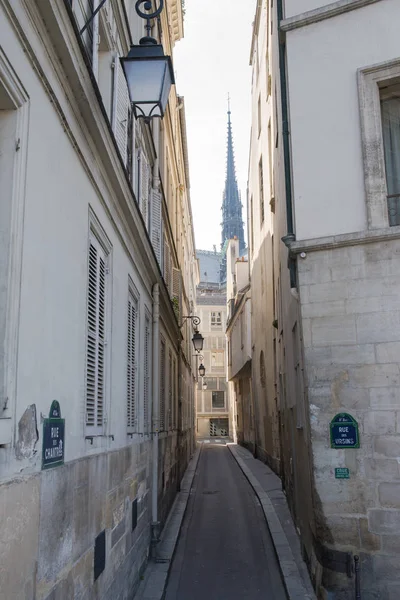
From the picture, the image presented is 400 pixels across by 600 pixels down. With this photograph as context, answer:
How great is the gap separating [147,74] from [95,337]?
2.37 metres

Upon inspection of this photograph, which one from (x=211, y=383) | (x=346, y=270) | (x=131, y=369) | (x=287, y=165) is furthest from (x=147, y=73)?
(x=211, y=383)

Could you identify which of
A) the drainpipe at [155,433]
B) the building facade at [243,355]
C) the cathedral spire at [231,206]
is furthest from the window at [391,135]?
the cathedral spire at [231,206]

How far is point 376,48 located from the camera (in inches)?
322

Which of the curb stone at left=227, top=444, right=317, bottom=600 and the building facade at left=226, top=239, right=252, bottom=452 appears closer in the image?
the curb stone at left=227, top=444, right=317, bottom=600

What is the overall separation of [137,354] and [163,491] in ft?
13.4

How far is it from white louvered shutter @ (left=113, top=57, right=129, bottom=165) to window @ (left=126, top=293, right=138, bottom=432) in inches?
80.9

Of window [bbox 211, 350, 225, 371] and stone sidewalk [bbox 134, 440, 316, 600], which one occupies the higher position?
window [bbox 211, 350, 225, 371]

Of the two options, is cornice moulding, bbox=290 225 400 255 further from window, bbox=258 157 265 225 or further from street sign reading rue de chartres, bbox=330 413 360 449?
window, bbox=258 157 265 225

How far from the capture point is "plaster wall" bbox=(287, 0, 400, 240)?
26.2ft

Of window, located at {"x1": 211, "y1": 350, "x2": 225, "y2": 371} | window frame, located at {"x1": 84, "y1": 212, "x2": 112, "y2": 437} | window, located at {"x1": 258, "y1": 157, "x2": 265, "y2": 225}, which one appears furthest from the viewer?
window, located at {"x1": 211, "y1": 350, "x2": 225, "y2": 371}

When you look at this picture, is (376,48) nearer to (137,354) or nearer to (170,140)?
(137,354)

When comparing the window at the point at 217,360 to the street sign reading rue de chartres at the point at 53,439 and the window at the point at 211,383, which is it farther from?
the street sign reading rue de chartres at the point at 53,439

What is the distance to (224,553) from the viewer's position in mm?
10648

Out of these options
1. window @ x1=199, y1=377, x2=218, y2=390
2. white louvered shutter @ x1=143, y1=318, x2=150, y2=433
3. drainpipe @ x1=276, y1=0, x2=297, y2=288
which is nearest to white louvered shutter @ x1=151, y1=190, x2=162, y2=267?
white louvered shutter @ x1=143, y1=318, x2=150, y2=433
